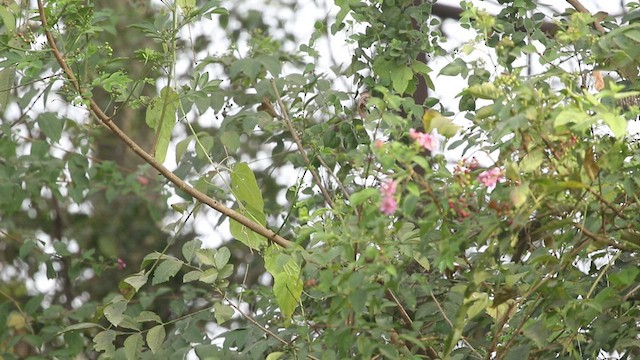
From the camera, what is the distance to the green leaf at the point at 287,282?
1595 mm

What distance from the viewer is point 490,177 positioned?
1.29 m

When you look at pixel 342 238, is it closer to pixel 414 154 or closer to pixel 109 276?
pixel 414 154

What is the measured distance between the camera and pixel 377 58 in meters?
1.87

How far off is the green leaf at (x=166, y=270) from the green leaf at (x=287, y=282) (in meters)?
0.14

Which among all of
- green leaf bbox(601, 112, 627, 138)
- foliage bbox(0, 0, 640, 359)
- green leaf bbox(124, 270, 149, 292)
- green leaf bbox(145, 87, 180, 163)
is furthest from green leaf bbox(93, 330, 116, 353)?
green leaf bbox(601, 112, 627, 138)

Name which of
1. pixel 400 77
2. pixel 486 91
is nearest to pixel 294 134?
pixel 400 77

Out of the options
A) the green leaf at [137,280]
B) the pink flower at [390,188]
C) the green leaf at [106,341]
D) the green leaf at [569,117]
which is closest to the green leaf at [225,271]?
the green leaf at [137,280]

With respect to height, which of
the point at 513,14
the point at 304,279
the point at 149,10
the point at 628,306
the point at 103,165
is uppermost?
the point at 149,10

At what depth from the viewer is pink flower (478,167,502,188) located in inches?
50.8

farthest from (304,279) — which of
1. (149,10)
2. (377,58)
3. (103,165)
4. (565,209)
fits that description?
(149,10)

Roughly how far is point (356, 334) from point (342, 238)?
19 cm

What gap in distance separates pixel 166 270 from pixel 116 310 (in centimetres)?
13

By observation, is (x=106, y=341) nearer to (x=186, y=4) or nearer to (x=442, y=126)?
(x=186, y=4)

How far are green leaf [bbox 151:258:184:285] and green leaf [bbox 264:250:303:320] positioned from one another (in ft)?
0.44
